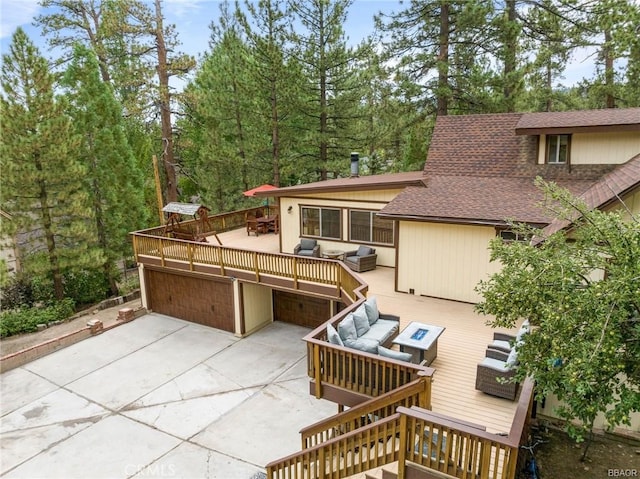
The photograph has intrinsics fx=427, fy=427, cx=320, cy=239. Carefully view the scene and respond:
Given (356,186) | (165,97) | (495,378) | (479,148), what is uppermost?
(165,97)

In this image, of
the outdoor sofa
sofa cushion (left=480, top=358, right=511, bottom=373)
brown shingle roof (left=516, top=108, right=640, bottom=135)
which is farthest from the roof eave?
sofa cushion (left=480, top=358, right=511, bottom=373)

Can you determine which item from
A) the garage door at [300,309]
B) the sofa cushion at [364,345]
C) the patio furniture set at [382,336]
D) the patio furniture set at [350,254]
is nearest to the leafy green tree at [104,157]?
the garage door at [300,309]

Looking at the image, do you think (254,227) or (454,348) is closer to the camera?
(454,348)

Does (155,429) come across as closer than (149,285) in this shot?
Yes


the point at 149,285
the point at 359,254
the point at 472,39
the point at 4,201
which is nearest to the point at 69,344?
the point at 149,285

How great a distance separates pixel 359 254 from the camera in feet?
45.1

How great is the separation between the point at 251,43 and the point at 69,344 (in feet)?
46.9

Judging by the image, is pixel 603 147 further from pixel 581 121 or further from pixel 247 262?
pixel 247 262

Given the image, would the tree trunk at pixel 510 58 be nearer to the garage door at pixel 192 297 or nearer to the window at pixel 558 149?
the window at pixel 558 149

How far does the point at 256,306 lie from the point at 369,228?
482 cm

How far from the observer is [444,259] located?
10969mm

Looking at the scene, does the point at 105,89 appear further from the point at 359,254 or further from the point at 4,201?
the point at 359,254

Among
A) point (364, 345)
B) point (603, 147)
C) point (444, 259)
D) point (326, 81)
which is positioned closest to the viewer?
point (364, 345)

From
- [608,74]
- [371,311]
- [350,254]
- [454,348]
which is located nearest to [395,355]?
[371,311]
